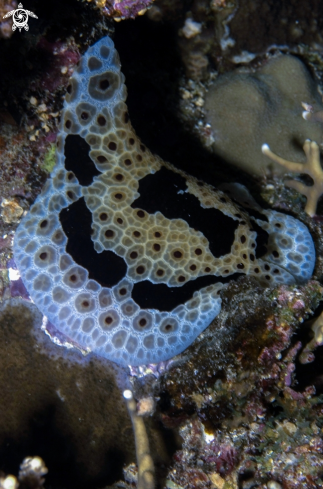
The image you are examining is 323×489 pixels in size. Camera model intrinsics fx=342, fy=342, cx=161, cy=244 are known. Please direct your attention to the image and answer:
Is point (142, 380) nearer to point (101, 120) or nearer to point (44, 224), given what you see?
point (44, 224)

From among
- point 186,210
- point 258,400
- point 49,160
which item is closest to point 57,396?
point 258,400

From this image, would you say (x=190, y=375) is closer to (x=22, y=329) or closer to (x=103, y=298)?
(x=103, y=298)

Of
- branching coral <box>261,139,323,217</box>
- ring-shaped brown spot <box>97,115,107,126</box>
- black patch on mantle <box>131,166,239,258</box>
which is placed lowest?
black patch on mantle <box>131,166,239,258</box>

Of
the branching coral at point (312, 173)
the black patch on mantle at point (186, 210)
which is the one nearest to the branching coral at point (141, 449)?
the black patch on mantle at point (186, 210)

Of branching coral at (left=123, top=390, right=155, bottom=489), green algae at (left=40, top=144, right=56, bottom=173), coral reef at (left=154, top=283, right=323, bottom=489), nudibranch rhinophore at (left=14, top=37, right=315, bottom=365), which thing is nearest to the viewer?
coral reef at (left=154, top=283, right=323, bottom=489)

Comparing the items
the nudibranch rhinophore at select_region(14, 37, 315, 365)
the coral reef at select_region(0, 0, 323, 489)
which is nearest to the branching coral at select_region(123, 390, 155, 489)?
the coral reef at select_region(0, 0, 323, 489)
